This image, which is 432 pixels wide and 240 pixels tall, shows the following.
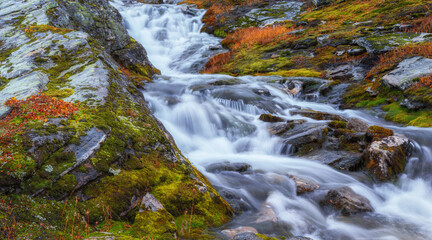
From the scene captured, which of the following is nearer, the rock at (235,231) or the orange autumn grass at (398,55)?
the rock at (235,231)

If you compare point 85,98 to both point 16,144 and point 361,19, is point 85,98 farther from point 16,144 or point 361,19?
point 361,19

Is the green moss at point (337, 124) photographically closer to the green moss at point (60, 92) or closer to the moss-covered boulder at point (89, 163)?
the moss-covered boulder at point (89, 163)

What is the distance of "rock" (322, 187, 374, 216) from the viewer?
18.3 ft

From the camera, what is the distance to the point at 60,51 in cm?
823

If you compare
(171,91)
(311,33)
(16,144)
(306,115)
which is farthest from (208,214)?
(311,33)

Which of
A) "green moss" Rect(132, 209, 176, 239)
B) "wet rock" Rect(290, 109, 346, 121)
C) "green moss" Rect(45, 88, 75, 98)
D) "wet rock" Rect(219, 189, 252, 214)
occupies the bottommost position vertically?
"wet rock" Rect(290, 109, 346, 121)

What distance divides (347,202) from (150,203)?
4.28 metres

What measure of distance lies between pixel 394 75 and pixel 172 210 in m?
11.3

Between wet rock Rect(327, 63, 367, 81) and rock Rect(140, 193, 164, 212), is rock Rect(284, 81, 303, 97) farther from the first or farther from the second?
rock Rect(140, 193, 164, 212)

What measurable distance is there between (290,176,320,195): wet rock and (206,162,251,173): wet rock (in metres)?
1.35

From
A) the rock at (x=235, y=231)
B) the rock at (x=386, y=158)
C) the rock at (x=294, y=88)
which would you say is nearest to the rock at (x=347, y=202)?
the rock at (x=386, y=158)

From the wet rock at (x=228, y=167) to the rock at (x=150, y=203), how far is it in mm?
3569

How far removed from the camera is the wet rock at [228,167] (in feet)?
23.8

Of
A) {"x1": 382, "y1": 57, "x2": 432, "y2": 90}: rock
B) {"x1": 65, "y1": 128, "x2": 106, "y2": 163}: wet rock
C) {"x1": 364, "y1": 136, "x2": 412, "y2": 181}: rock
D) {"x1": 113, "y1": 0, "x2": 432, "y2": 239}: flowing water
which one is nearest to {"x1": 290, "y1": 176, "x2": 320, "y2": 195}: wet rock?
{"x1": 113, "y1": 0, "x2": 432, "y2": 239}: flowing water
